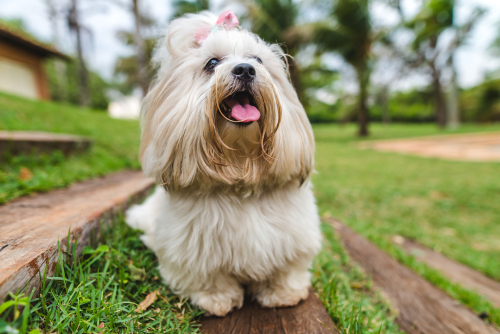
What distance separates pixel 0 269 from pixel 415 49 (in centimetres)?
2353

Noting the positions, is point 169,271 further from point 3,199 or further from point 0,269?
point 3,199

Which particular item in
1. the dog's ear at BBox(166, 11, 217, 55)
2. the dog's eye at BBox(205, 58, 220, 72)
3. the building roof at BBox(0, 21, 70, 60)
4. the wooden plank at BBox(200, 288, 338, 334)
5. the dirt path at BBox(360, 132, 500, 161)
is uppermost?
the building roof at BBox(0, 21, 70, 60)

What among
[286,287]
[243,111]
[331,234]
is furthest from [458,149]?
[243,111]

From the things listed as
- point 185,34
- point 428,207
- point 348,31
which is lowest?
point 428,207

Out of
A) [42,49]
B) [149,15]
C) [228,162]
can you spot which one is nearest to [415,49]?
[149,15]

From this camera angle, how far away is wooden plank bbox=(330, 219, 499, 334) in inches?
73.5

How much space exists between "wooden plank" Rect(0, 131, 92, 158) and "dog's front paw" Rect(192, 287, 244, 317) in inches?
106

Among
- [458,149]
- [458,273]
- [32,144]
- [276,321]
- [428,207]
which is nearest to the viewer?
[276,321]

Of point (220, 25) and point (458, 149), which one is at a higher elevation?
point (220, 25)

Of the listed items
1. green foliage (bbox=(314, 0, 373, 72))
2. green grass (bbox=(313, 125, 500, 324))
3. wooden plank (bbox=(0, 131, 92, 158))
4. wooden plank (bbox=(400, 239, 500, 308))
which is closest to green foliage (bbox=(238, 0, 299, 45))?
green foliage (bbox=(314, 0, 373, 72))

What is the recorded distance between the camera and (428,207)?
4984 millimetres

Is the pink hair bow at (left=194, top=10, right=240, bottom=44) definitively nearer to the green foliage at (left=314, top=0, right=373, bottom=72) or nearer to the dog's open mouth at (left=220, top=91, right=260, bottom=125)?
the dog's open mouth at (left=220, top=91, right=260, bottom=125)

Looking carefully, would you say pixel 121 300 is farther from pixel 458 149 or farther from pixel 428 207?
pixel 458 149

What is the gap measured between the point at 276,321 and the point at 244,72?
127cm
